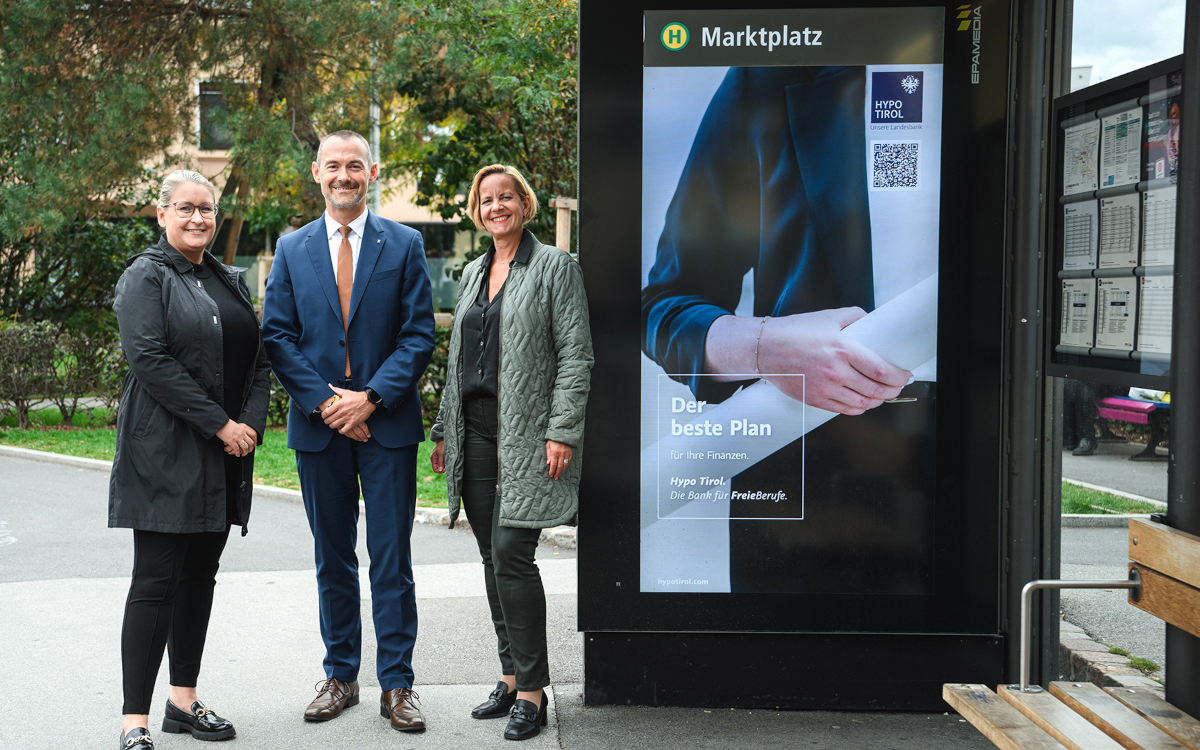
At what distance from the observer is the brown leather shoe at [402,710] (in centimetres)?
392

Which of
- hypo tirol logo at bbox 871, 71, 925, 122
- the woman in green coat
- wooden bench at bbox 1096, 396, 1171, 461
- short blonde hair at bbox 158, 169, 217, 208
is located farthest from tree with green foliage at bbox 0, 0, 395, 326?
wooden bench at bbox 1096, 396, 1171, 461

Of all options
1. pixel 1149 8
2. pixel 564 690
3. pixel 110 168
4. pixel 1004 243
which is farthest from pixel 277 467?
pixel 1149 8

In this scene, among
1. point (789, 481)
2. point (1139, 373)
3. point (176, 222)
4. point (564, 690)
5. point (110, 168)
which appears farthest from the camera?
point (110, 168)

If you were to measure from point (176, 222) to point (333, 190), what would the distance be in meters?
0.61

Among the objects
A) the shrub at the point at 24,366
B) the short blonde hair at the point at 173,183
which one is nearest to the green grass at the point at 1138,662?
the short blonde hair at the point at 173,183

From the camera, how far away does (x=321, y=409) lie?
13.0 feet

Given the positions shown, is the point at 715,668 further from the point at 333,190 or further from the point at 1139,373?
the point at 333,190

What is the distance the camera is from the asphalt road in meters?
3.88

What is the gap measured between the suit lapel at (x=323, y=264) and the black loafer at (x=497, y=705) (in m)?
1.59

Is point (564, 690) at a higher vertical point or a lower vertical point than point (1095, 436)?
lower

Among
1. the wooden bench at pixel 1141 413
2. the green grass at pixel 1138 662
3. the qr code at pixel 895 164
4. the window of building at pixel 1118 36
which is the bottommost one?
the green grass at pixel 1138 662

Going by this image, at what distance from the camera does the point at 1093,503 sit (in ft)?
13.0

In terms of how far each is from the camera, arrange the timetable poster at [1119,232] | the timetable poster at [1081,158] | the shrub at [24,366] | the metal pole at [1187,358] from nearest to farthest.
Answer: the metal pole at [1187,358] → the timetable poster at [1119,232] → the timetable poster at [1081,158] → the shrub at [24,366]

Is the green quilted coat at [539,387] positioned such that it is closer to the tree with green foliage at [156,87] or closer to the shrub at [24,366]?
the tree with green foliage at [156,87]
